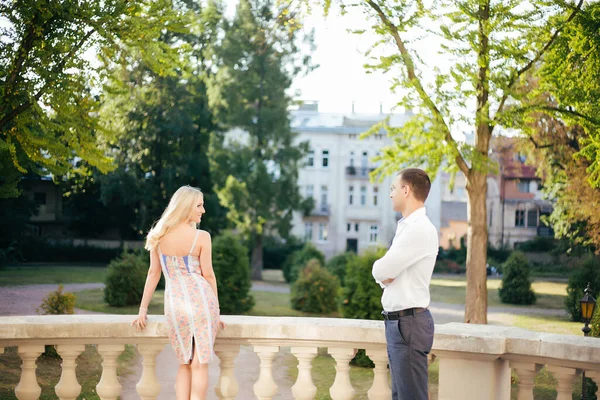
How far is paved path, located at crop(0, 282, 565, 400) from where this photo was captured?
12.4m

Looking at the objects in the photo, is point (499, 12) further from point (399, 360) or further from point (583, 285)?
point (583, 285)

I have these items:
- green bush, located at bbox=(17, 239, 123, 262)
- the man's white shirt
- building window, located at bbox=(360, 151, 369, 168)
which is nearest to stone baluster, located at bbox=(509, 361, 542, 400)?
the man's white shirt

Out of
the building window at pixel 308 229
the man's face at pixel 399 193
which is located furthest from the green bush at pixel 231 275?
the building window at pixel 308 229

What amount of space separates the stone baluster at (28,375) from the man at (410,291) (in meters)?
2.49

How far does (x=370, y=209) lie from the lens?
63562 millimetres

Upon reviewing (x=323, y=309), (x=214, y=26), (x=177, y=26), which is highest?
(x=214, y=26)

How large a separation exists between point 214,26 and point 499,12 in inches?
1126

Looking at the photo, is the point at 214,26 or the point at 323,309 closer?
the point at 323,309

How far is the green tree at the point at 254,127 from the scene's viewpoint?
39469mm

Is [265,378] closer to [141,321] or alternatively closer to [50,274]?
[141,321]

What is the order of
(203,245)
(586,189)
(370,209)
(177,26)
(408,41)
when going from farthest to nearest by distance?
(370,209) < (586,189) < (408,41) < (177,26) < (203,245)

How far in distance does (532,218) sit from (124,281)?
158ft

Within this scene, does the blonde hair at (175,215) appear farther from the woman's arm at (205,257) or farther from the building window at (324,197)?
the building window at (324,197)

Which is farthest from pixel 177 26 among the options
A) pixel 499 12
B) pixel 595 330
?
pixel 595 330
